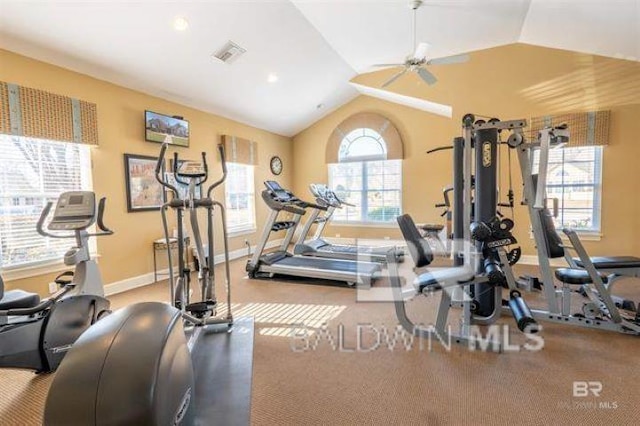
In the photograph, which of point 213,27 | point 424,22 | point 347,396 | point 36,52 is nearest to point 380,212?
point 424,22

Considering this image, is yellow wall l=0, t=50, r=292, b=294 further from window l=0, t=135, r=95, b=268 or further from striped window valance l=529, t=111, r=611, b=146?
striped window valance l=529, t=111, r=611, b=146

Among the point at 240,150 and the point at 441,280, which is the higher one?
the point at 240,150

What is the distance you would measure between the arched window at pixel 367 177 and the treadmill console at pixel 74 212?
524 centimetres

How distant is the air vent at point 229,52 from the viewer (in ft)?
13.7

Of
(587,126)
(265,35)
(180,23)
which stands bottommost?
(587,126)

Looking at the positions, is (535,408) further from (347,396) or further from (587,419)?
(347,396)

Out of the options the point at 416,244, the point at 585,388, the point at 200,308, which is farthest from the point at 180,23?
the point at 585,388

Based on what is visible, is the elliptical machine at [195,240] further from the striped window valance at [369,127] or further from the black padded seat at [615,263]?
the striped window valance at [369,127]

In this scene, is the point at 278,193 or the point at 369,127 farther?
the point at 369,127

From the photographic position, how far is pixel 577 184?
16.8ft

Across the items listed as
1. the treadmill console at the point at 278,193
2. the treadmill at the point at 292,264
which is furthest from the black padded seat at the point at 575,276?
the treadmill console at the point at 278,193

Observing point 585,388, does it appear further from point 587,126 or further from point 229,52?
point 229,52

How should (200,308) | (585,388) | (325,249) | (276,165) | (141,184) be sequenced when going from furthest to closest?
(276,165) → (325,249) → (141,184) → (200,308) → (585,388)

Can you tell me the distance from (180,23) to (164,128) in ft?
5.32
